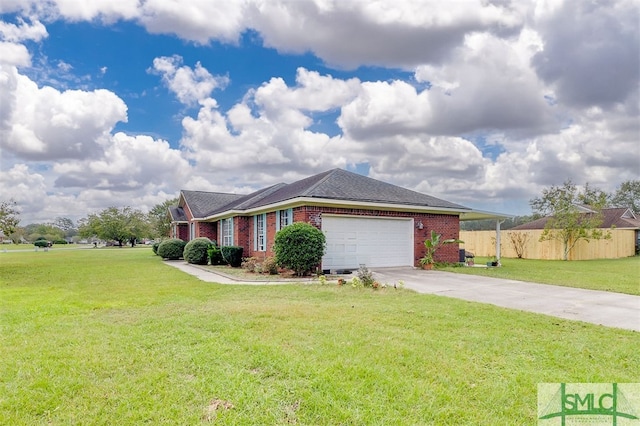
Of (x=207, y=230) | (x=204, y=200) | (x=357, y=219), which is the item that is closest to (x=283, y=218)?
(x=357, y=219)

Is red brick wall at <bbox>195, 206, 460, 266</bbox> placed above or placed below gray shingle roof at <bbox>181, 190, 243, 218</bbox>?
below

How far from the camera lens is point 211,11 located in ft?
34.8

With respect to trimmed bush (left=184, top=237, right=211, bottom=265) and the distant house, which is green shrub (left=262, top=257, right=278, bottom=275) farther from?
the distant house

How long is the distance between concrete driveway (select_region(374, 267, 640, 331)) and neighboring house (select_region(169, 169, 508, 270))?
233 cm

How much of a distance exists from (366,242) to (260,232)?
5322 mm

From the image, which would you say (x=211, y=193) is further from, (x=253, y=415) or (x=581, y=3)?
(x=253, y=415)

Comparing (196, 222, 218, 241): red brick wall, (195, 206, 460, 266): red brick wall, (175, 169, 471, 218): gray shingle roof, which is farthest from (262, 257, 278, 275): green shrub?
(196, 222, 218, 241): red brick wall

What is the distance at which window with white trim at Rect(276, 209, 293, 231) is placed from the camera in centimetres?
1436

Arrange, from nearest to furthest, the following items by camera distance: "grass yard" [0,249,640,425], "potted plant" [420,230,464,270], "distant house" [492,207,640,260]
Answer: "grass yard" [0,249,640,425], "potted plant" [420,230,464,270], "distant house" [492,207,640,260]

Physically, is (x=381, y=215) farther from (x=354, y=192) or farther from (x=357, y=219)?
(x=354, y=192)

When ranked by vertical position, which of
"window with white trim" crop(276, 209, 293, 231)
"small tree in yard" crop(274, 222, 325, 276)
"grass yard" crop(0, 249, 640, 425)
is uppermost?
"window with white trim" crop(276, 209, 293, 231)

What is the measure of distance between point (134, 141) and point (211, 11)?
35.9 feet

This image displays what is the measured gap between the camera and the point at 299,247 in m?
12.1

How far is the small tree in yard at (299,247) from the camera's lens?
1209cm
